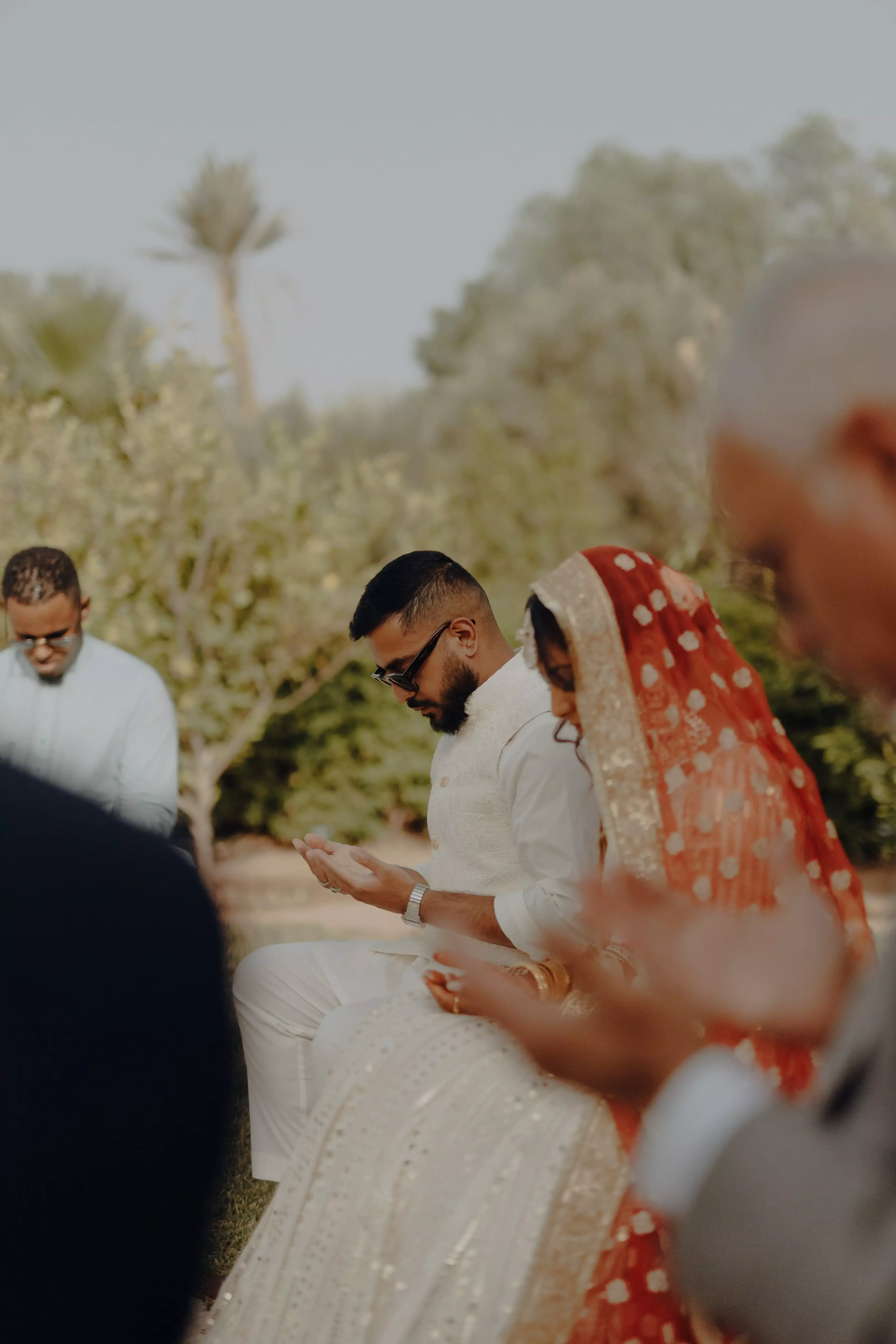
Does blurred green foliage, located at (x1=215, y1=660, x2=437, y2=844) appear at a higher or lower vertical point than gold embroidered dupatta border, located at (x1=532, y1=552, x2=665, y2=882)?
lower

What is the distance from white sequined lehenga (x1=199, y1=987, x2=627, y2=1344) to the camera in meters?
2.05

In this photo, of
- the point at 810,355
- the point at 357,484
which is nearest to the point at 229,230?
the point at 357,484

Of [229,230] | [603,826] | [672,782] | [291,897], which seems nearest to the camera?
[672,782]

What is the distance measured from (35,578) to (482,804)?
81.7 inches

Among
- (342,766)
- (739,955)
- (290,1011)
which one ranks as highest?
(739,955)

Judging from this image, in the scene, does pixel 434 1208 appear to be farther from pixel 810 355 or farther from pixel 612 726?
pixel 810 355

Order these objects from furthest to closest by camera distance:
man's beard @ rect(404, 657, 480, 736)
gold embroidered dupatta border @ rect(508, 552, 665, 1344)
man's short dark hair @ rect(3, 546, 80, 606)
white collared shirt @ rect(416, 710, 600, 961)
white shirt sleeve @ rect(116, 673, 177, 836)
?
white shirt sleeve @ rect(116, 673, 177, 836), man's short dark hair @ rect(3, 546, 80, 606), man's beard @ rect(404, 657, 480, 736), white collared shirt @ rect(416, 710, 600, 961), gold embroidered dupatta border @ rect(508, 552, 665, 1344)

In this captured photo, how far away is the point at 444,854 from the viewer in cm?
303

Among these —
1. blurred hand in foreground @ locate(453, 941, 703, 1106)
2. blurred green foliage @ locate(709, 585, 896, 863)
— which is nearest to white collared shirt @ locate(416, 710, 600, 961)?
blurred hand in foreground @ locate(453, 941, 703, 1106)

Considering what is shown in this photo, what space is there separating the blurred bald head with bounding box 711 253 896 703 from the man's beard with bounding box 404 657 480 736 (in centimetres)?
205

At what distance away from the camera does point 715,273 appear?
2970 centimetres

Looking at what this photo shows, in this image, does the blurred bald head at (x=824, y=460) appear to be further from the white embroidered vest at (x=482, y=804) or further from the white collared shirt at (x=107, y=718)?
the white collared shirt at (x=107, y=718)

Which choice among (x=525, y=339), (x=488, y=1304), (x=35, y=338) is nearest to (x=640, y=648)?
(x=488, y=1304)

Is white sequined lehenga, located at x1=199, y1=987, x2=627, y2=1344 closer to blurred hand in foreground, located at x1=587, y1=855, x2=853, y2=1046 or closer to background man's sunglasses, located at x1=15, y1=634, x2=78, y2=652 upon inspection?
blurred hand in foreground, located at x1=587, y1=855, x2=853, y2=1046
